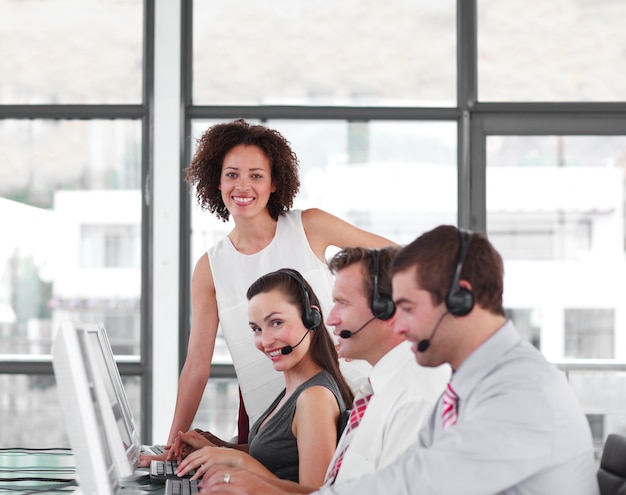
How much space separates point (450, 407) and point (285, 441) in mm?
722

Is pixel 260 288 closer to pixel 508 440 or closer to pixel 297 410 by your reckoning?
pixel 297 410

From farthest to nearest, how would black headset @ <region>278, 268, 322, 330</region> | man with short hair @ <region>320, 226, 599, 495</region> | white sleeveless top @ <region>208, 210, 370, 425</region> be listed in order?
white sleeveless top @ <region>208, 210, 370, 425</region>
black headset @ <region>278, 268, 322, 330</region>
man with short hair @ <region>320, 226, 599, 495</region>

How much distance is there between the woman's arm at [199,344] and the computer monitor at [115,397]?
1.73 feet

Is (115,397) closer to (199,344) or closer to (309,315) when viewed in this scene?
(309,315)

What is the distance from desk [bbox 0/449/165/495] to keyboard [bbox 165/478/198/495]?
0.05 meters

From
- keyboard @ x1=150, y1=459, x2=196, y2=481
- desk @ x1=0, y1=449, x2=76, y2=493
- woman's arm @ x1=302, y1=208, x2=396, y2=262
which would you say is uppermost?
woman's arm @ x1=302, y1=208, x2=396, y2=262

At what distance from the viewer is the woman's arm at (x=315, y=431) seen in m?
1.89

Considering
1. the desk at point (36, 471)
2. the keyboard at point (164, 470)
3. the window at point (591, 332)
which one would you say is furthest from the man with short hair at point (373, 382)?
the window at point (591, 332)

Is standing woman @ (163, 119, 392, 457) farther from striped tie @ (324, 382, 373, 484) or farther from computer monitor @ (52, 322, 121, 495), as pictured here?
computer monitor @ (52, 322, 121, 495)

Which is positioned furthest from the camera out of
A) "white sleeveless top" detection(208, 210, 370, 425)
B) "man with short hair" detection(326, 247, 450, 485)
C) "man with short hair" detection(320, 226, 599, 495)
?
"white sleeveless top" detection(208, 210, 370, 425)

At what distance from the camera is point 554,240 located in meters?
4.53

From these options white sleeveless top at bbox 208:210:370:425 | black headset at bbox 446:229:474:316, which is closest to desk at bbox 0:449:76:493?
white sleeveless top at bbox 208:210:370:425

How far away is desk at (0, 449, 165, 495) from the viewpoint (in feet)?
6.76

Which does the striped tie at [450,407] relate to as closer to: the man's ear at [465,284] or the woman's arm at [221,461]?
the man's ear at [465,284]
